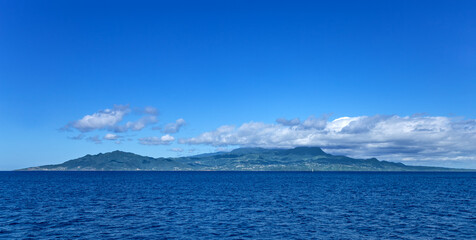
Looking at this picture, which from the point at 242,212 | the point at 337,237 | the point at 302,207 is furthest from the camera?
the point at 302,207

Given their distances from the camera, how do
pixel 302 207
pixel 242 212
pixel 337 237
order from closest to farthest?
pixel 337 237 → pixel 242 212 → pixel 302 207

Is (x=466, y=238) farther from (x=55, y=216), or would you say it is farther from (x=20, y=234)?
(x=55, y=216)

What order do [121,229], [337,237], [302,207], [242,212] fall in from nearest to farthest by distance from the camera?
[337,237] → [121,229] → [242,212] → [302,207]

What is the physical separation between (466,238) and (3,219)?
253ft

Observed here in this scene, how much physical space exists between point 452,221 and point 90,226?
64546mm

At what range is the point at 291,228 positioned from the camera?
5484 cm

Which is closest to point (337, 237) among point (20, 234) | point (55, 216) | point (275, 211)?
point (275, 211)

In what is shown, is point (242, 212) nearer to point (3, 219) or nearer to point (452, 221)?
point (452, 221)

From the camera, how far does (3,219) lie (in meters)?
61.2

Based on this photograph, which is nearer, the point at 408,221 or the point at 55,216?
the point at 408,221

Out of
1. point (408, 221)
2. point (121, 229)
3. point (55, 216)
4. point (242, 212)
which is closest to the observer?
point (121, 229)

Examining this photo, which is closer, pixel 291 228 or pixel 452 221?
pixel 291 228

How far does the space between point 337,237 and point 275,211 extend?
25.1m

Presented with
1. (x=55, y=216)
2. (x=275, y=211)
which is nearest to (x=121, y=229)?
(x=55, y=216)
